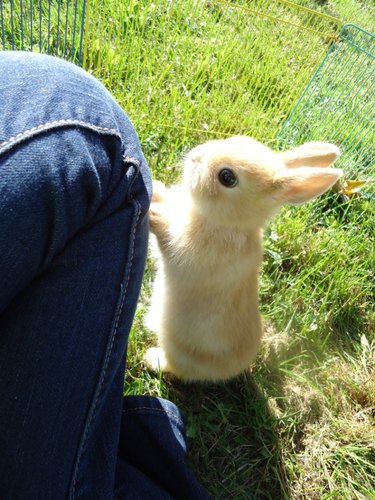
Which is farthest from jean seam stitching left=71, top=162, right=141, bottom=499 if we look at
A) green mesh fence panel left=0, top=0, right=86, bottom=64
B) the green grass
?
green mesh fence panel left=0, top=0, right=86, bottom=64

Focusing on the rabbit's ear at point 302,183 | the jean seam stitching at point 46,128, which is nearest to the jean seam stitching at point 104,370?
the jean seam stitching at point 46,128

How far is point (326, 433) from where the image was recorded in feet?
7.03

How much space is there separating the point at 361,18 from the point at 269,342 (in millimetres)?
5589

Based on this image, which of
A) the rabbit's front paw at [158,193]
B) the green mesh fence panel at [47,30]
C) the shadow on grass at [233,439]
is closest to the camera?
the shadow on grass at [233,439]

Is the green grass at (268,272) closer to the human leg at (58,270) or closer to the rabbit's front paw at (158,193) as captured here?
the rabbit's front paw at (158,193)

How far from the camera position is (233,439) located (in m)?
2.05

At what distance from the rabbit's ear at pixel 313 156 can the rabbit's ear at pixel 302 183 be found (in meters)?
0.11

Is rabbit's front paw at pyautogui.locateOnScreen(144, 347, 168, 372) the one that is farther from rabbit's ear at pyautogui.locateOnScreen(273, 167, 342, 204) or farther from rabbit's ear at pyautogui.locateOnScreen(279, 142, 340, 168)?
rabbit's ear at pyautogui.locateOnScreen(279, 142, 340, 168)

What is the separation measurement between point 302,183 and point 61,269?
1.05 m

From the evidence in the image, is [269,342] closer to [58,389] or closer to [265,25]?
[58,389]

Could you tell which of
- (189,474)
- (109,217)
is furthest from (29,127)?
(189,474)

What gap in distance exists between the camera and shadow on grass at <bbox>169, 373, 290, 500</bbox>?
195 centimetres

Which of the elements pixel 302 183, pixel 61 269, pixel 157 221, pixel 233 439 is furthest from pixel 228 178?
pixel 233 439

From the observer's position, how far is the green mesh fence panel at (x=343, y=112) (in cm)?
321
